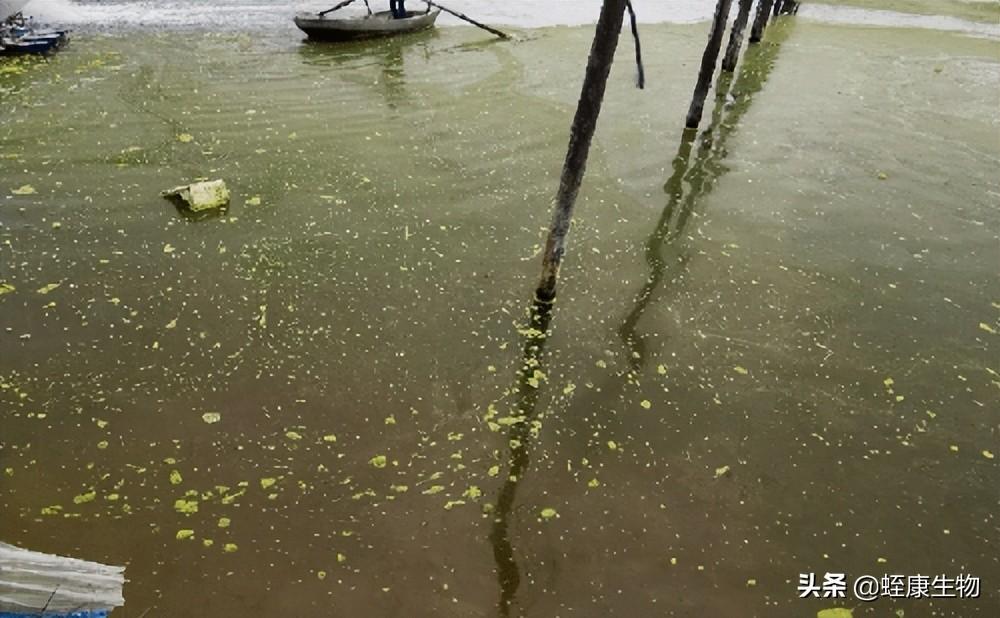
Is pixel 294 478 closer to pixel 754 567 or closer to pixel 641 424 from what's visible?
pixel 641 424

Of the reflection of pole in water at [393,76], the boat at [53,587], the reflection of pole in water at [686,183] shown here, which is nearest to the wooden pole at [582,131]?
the reflection of pole in water at [686,183]

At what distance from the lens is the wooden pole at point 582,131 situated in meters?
5.33

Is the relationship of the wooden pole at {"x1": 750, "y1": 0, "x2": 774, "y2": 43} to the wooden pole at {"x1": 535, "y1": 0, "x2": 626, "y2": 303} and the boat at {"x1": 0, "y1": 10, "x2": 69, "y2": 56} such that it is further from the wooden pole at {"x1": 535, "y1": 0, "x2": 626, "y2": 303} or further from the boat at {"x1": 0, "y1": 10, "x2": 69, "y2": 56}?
the boat at {"x1": 0, "y1": 10, "x2": 69, "y2": 56}

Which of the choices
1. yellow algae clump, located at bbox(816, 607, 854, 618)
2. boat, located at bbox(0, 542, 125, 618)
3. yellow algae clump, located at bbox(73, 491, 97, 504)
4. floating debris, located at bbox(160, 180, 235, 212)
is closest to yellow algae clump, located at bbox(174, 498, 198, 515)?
yellow algae clump, located at bbox(73, 491, 97, 504)

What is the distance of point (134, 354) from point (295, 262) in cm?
199

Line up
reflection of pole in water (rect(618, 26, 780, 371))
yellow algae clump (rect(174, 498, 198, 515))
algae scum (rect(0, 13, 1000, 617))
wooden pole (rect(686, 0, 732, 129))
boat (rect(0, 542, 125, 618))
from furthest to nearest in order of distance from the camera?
wooden pole (rect(686, 0, 732, 129)) < reflection of pole in water (rect(618, 26, 780, 371)) < yellow algae clump (rect(174, 498, 198, 515)) < algae scum (rect(0, 13, 1000, 617)) < boat (rect(0, 542, 125, 618))

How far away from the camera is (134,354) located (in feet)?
19.1

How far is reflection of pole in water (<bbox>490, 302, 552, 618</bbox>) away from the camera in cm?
422

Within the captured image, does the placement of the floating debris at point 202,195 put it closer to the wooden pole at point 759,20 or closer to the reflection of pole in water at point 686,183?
the reflection of pole in water at point 686,183

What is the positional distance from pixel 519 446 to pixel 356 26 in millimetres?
13630

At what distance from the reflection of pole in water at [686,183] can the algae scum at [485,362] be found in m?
0.07

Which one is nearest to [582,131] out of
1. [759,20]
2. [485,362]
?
[485,362]

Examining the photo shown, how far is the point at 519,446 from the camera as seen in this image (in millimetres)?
5168

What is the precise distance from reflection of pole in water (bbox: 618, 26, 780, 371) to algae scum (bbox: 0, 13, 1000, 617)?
0.22 feet
